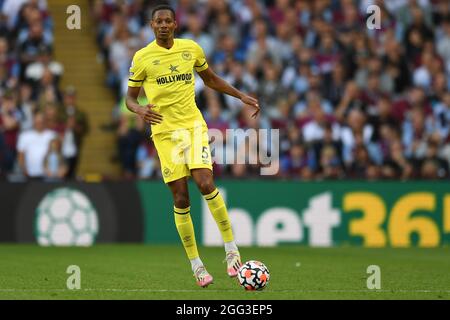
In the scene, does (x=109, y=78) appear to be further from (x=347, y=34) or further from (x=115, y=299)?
(x=115, y=299)

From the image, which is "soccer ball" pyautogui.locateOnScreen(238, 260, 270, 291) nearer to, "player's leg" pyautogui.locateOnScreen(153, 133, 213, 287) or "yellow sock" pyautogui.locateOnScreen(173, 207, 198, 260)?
"player's leg" pyautogui.locateOnScreen(153, 133, 213, 287)

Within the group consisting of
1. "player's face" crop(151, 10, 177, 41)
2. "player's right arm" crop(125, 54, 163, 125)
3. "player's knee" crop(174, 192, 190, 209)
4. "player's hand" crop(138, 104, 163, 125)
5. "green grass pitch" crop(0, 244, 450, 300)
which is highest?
"player's face" crop(151, 10, 177, 41)

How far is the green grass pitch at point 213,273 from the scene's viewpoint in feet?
35.6

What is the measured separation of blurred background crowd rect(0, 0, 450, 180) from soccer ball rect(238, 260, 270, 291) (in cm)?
791

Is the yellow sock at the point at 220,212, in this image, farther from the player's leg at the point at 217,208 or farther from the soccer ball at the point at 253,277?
the soccer ball at the point at 253,277

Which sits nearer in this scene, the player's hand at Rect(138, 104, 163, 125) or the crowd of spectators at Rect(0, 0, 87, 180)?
the player's hand at Rect(138, 104, 163, 125)

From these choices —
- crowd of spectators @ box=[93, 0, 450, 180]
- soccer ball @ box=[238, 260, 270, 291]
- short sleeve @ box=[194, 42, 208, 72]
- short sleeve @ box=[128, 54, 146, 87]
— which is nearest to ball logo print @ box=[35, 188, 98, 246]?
crowd of spectators @ box=[93, 0, 450, 180]

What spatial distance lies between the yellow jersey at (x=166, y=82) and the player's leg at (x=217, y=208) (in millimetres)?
536

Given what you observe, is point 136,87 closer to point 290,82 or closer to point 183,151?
point 183,151

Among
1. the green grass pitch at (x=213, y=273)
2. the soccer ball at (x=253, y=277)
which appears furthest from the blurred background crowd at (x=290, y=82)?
the soccer ball at (x=253, y=277)

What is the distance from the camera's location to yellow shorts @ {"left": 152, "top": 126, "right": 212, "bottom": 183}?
11.7 metres

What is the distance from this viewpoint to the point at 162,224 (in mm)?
18859
